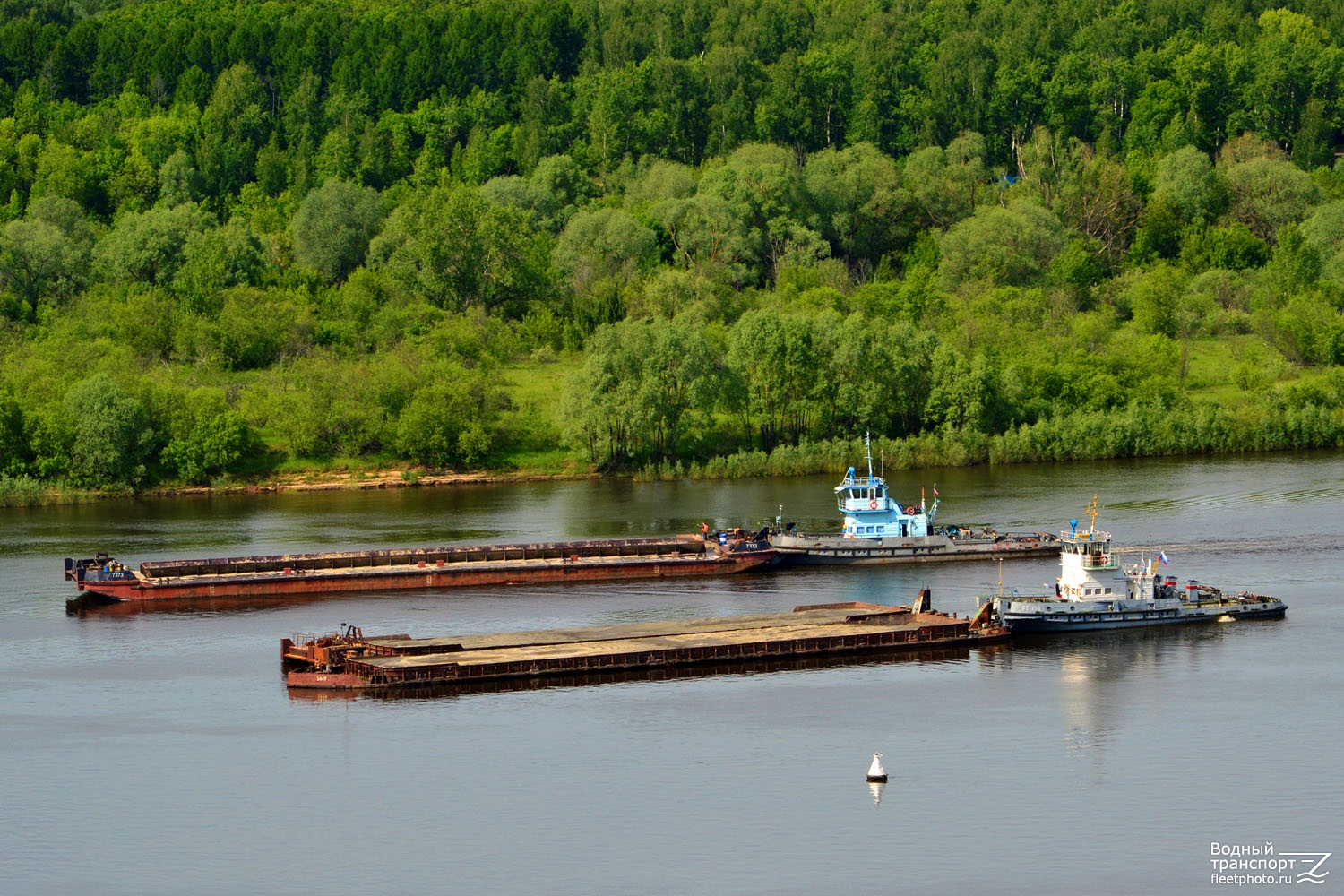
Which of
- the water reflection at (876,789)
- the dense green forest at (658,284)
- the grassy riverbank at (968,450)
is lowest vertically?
the water reflection at (876,789)

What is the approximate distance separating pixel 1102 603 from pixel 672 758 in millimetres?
22800

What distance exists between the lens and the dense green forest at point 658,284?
120750 mm

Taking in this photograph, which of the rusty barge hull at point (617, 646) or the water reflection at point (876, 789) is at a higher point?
the rusty barge hull at point (617, 646)

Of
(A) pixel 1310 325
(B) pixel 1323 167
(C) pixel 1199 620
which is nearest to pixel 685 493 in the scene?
(C) pixel 1199 620

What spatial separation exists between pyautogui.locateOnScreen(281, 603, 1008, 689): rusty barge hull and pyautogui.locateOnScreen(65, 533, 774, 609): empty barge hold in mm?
12693

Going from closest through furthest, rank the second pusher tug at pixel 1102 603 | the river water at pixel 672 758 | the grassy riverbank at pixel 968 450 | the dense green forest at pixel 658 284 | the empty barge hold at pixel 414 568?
1. the river water at pixel 672 758
2. the second pusher tug at pixel 1102 603
3. the empty barge hold at pixel 414 568
4. the grassy riverbank at pixel 968 450
5. the dense green forest at pixel 658 284

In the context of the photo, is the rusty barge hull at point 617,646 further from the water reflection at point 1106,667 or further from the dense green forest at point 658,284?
the dense green forest at point 658,284

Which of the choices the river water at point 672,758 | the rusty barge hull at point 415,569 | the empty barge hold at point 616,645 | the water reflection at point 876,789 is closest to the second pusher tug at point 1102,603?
the river water at point 672,758

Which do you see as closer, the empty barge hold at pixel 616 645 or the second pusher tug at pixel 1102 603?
the empty barge hold at pixel 616 645

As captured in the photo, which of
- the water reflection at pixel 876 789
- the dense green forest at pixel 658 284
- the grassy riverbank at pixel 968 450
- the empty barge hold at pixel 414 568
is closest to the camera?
the water reflection at pixel 876 789

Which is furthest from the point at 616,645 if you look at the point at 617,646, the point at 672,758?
the point at 672,758

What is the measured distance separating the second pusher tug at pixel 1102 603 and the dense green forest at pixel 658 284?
48.7 meters

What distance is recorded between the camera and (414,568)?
83.3 meters

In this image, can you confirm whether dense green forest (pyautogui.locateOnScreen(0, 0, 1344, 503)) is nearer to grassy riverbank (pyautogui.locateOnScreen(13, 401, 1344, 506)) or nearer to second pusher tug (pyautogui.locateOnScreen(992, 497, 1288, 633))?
grassy riverbank (pyautogui.locateOnScreen(13, 401, 1344, 506))
